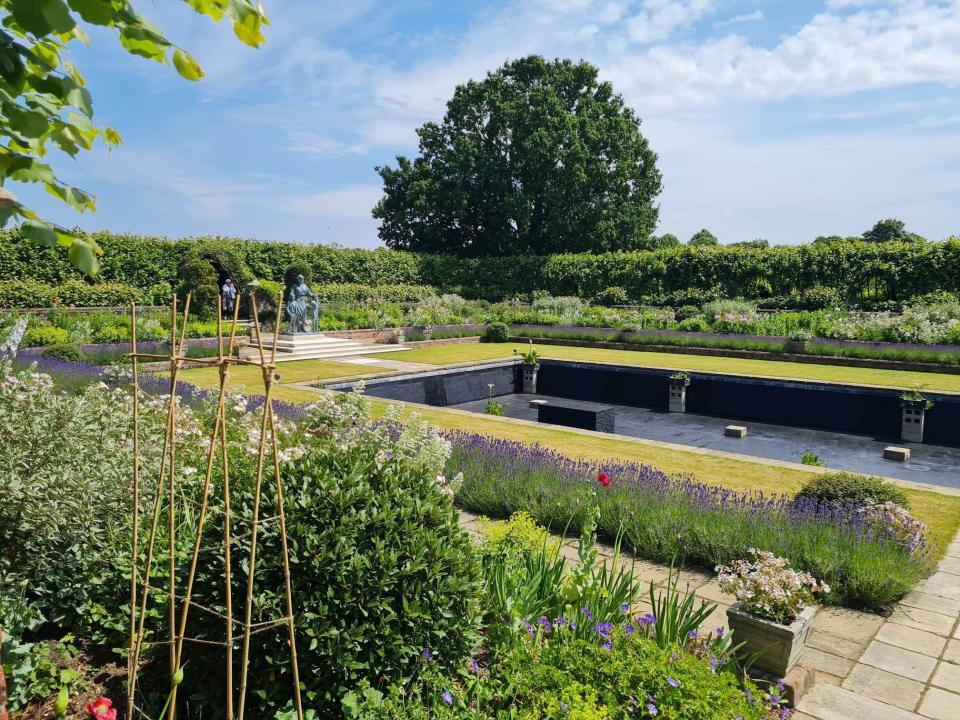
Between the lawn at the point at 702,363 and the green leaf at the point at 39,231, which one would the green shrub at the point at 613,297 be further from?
the green leaf at the point at 39,231

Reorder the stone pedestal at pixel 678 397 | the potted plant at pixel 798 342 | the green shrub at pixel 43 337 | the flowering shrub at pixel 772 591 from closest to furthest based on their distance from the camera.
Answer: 1. the flowering shrub at pixel 772 591
2. the stone pedestal at pixel 678 397
3. the green shrub at pixel 43 337
4. the potted plant at pixel 798 342

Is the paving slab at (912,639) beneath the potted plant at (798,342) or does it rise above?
beneath

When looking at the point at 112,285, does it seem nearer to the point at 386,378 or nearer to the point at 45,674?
the point at 386,378

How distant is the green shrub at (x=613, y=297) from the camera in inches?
1179

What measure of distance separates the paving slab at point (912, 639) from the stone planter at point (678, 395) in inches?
405

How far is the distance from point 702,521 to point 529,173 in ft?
123

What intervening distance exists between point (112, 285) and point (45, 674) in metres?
22.6

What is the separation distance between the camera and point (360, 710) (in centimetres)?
259

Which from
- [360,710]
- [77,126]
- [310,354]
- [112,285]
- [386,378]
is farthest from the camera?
[112,285]

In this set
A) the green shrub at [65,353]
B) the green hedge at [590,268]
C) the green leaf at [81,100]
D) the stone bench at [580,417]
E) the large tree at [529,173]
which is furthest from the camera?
the large tree at [529,173]

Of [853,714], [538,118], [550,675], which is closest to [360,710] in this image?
[550,675]

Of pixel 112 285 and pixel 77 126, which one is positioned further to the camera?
pixel 112 285

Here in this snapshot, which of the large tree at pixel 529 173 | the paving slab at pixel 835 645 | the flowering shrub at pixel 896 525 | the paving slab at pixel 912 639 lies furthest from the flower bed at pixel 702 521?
the large tree at pixel 529 173

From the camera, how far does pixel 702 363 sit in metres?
16.7
